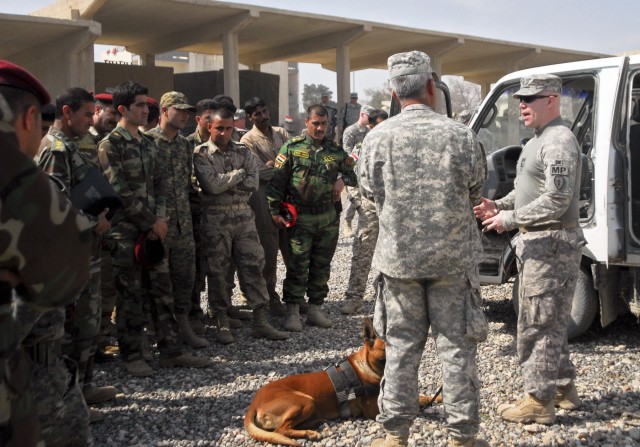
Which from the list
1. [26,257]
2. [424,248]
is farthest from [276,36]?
[26,257]

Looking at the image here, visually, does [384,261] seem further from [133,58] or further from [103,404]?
[133,58]

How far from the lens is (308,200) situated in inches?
220

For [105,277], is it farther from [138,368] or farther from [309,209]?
[309,209]

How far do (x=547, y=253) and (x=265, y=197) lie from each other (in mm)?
3139

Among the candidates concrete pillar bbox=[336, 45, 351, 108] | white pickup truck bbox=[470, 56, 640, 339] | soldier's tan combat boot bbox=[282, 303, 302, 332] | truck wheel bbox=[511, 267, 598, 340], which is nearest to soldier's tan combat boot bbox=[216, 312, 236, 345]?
soldier's tan combat boot bbox=[282, 303, 302, 332]

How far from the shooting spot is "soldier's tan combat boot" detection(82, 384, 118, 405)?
3994 mm

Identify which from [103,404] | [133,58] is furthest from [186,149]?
[133,58]

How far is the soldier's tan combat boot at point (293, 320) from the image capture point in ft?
18.6

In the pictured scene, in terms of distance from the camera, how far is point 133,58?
119 feet

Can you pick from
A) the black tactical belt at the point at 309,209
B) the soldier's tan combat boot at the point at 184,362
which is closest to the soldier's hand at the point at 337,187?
the black tactical belt at the point at 309,209

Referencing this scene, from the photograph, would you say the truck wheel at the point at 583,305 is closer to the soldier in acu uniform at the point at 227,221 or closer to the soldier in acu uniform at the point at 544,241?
the soldier in acu uniform at the point at 544,241

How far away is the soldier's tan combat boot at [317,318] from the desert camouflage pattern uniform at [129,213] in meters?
1.71

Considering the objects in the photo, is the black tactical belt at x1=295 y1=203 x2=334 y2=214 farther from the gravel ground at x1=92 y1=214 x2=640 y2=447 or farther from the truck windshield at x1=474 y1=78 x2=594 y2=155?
the truck windshield at x1=474 y1=78 x2=594 y2=155

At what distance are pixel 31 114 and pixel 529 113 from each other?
2.75m
